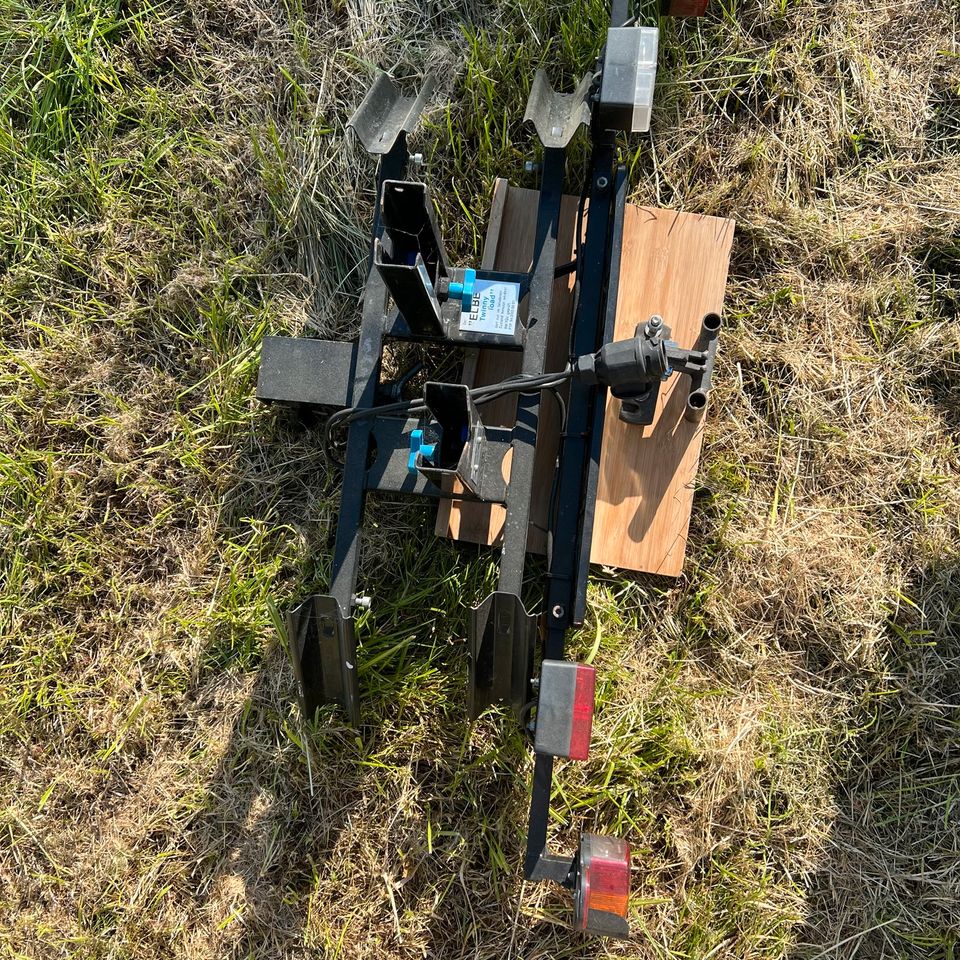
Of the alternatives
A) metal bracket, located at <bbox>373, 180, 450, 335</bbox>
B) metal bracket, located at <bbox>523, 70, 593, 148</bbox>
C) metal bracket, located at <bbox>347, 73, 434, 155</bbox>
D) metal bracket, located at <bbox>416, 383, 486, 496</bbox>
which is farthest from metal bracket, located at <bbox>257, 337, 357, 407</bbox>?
metal bracket, located at <bbox>523, 70, 593, 148</bbox>

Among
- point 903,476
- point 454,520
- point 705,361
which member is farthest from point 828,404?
point 454,520

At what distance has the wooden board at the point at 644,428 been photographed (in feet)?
6.76

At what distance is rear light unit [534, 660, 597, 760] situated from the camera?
1630 mm

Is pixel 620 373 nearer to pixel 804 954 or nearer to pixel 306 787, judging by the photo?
pixel 306 787

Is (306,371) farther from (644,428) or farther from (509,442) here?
(644,428)

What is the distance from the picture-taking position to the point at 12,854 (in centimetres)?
225

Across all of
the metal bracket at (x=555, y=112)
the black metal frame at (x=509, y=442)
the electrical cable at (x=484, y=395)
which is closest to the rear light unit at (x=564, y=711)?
the black metal frame at (x=509, y=442)

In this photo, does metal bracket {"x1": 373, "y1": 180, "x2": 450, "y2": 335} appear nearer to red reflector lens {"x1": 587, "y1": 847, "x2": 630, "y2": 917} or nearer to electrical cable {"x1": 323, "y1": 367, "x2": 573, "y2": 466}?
electrical cable {"x1": 323, "y1": 367, "x2": 573, "y2": 466}

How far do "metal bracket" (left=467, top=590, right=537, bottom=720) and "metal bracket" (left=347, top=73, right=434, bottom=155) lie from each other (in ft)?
4.05

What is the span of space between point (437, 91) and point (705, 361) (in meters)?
1.23

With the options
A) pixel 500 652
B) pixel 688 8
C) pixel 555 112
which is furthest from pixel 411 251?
pixel 688 8

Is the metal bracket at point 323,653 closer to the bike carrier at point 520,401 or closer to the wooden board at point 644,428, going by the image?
the bike carrier at point 520,401

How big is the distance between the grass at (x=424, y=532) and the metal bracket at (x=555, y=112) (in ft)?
0.87

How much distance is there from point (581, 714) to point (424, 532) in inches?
30.4
